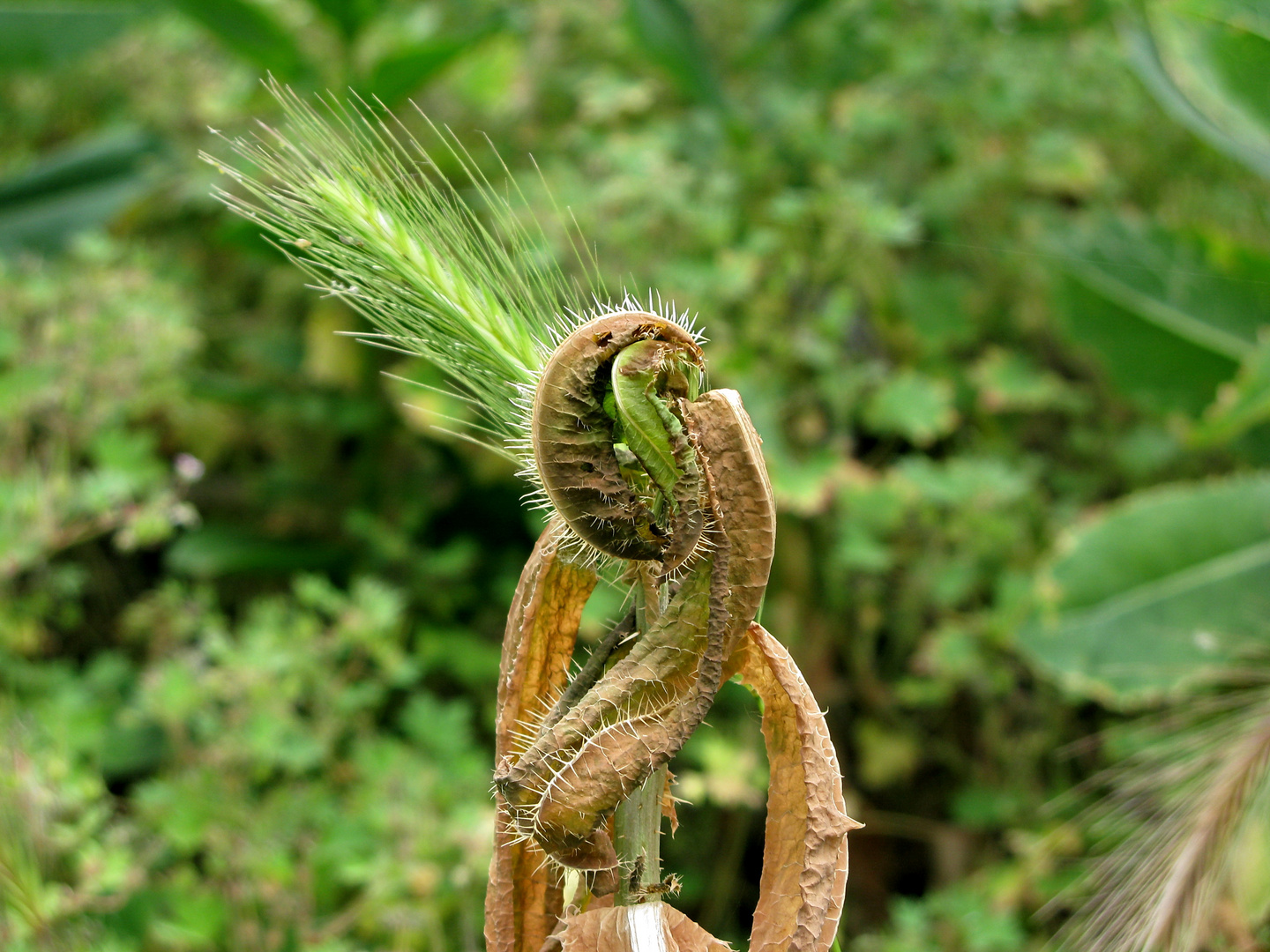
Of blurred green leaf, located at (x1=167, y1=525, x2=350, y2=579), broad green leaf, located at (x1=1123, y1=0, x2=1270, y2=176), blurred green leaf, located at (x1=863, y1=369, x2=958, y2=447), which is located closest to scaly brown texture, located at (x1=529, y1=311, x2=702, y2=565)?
broad green leaf, located at (x1=1123, y1=0, x2=1270, y2=176)

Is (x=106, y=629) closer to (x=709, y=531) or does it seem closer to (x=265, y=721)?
(x=265, y=721)

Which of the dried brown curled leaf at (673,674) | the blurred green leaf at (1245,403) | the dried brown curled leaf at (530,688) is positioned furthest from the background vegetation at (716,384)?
the dried brown curled leaf at (673,674)

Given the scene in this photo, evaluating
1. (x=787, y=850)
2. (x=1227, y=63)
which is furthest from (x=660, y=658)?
(x=1227, y=63)

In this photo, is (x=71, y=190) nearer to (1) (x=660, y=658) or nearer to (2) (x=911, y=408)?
(2) (x=911, y=408)

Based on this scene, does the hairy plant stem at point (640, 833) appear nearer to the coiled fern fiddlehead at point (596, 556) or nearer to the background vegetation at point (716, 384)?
the coiled fern fiddlehead at point (596, 556)

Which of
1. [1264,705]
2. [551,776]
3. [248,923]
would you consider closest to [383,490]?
[248,923]

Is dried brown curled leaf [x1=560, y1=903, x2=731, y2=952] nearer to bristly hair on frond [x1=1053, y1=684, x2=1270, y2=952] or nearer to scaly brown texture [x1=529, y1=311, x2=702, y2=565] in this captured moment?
scaly brown texture [x1=529, y1=311, x2=702, y2=565]
